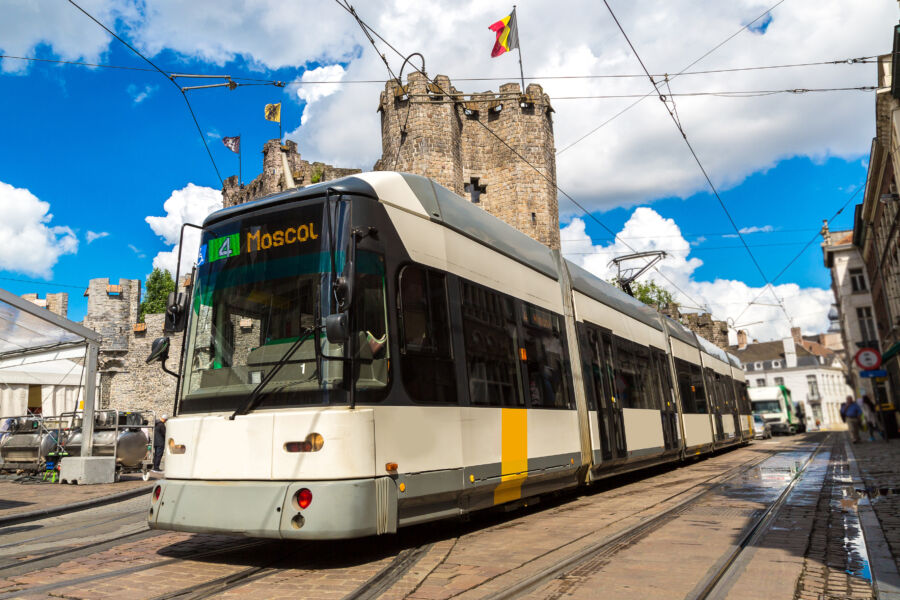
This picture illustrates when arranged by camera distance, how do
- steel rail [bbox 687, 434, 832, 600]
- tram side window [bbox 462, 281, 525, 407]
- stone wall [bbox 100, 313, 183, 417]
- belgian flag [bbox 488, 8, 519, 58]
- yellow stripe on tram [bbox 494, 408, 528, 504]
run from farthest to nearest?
stone wall [bbox 100, 313, 183, 417]
belgian flag [bbox 488, 8, 519, 58]
yellow stripe on tram [bbox 494, 408, 528, 504]
tram side window [bbox 462, 281, 525, 407]
steel rail [bbox 687, 434, 832, 600]

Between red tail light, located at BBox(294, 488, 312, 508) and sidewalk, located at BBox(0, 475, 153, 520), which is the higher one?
red tail light, located at BBox(294, 488, 312, 508)

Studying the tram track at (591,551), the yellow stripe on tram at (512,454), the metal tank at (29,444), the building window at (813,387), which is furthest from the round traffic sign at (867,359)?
the building window at (813,387)

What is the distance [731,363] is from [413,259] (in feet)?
67.3

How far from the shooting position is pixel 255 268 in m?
5.36

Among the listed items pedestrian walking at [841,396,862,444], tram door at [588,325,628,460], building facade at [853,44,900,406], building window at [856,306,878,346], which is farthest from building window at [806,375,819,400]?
tram door at [588,325,628,460]

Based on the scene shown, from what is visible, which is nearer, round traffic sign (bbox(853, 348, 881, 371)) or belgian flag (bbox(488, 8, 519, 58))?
round traffic sign (bbox(853, 348, 881, 371))

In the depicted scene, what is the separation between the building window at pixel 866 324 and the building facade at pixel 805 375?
25.7 m

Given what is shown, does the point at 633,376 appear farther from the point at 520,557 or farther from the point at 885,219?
the point at 885,219

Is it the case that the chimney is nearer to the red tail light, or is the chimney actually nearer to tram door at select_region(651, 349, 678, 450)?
tram door at select_region(651, 349, 678, 450)

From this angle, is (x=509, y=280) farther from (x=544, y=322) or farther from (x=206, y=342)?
(x=206, y=342)

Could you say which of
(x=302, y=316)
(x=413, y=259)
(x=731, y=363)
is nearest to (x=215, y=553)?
(x=302, y=316)

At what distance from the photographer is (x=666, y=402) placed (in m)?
12.8

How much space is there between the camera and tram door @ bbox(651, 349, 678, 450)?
494 inches

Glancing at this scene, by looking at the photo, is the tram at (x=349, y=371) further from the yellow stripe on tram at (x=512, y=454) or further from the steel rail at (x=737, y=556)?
the steel rail at (x=737, y=556)
